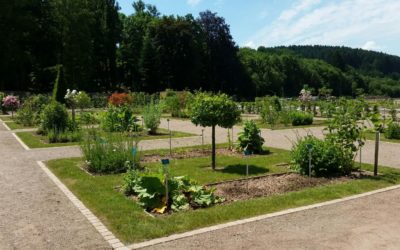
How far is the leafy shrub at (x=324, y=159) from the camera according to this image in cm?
817

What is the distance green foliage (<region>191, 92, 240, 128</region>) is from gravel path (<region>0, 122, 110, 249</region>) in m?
3.19

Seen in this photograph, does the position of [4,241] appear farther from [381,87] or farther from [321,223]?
[381,87]

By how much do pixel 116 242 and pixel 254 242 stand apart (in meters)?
1.55

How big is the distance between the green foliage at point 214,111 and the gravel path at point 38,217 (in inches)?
126

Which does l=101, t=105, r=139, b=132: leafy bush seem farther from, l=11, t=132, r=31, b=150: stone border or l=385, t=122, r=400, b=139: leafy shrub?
l=385, t=122, r=400, b=139: leafy shrub

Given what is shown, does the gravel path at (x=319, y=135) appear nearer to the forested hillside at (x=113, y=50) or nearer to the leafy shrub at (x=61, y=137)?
the leafy shrub at (x=61, y=137)

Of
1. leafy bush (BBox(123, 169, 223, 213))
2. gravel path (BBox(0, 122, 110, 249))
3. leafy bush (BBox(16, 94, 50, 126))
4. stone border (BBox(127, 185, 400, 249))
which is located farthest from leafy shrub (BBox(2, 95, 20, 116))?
stone border (BBox(127, 185, 400, 249))

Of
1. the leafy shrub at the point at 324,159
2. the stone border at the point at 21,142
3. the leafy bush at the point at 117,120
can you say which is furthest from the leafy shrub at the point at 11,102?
the leafy shrub at the point at 324,159

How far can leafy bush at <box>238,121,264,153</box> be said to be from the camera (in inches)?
437

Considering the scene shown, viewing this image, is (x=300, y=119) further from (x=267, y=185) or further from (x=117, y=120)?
(x=267, y=185)

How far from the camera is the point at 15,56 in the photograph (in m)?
42.9

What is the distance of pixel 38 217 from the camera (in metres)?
5.81

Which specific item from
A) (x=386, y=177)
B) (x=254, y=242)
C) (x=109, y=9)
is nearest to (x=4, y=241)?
(x=254, y=242)

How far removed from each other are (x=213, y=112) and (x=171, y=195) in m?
2.97
